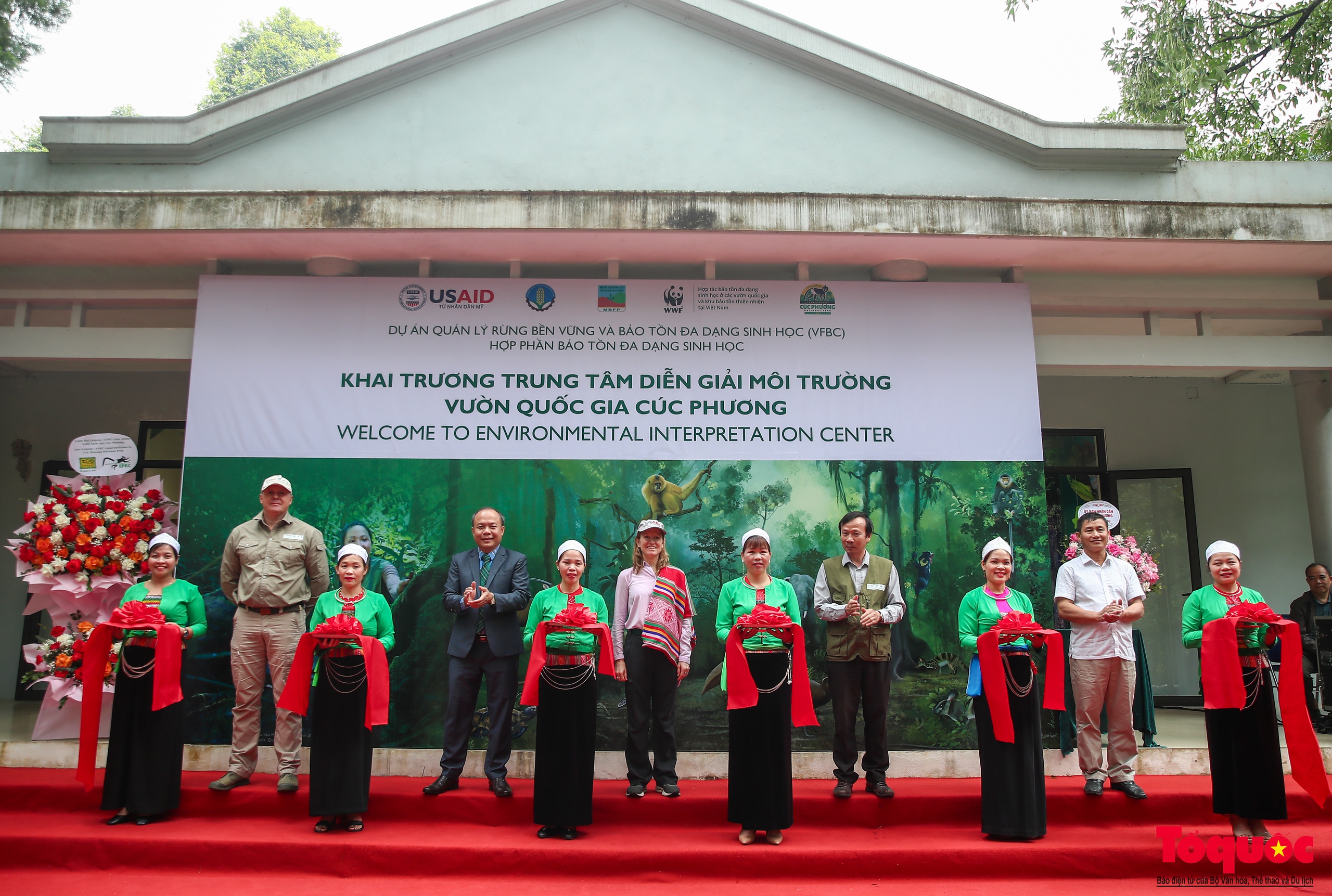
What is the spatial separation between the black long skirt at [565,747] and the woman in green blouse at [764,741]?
0.72m

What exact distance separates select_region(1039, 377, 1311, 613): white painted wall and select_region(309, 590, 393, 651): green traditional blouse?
20.3 feet

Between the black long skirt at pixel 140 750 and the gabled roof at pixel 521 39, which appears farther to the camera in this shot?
the gabled roof at pixel 521 39

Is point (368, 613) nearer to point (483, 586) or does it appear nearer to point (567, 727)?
point (483, 586)

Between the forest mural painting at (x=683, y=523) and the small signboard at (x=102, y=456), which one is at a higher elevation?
the small signboard at (x=102, y=456)

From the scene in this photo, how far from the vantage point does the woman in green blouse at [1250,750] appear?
13.7 ft

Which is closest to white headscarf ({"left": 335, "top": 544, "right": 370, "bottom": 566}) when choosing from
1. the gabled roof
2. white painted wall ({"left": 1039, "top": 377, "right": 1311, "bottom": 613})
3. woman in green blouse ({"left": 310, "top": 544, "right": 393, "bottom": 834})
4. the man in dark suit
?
woman in green blouse ({"left": 310, "top": 544, "right": 393, "bottom": 834})

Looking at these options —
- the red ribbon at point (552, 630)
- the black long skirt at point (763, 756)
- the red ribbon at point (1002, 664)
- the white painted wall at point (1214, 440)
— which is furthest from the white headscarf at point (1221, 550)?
the white painted wall at point (1214, 440)

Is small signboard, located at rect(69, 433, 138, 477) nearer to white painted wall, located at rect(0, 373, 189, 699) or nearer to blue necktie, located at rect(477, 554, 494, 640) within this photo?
white painted wall, located at rect(0, 373, 189, 699)

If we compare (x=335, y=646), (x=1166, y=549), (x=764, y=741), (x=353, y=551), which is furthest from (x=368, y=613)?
(x=1166, y=549)

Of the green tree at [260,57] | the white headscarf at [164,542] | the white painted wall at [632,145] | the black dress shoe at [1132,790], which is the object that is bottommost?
the black dress shoe at [1132,790]

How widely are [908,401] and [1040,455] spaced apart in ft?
3.09

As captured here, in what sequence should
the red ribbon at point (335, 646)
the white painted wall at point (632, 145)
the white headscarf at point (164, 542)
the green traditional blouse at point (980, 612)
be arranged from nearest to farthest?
the red ribbon at point (335, 646) → the green traditional blouse at point (980, 612) → the white headscarf at point (164, 542) → the white painted wall at point (632, 145)

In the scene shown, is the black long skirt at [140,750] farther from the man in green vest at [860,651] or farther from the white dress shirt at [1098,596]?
the white dress shirt at [1098,596]

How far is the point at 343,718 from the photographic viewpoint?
4402mm
